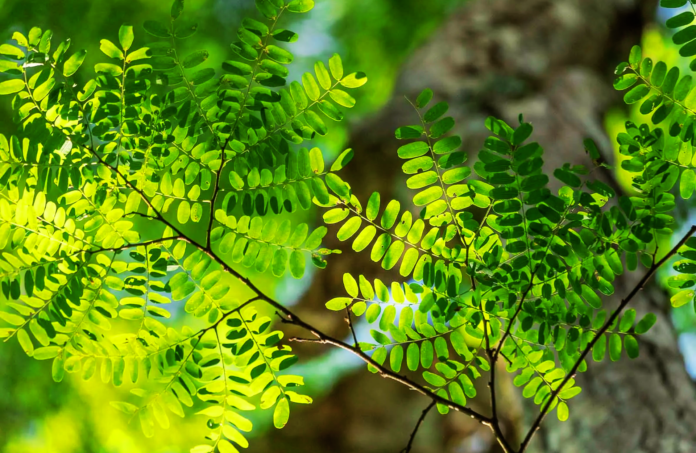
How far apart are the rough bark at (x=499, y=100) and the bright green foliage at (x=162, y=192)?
1208 millimetres

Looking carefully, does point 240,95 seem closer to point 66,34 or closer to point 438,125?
point 438,125

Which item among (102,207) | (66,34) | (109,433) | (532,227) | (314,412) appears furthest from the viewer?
(314,412)

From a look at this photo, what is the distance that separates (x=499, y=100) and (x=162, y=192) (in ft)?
7.46

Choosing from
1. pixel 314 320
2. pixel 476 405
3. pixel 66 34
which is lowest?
pixel 476 405

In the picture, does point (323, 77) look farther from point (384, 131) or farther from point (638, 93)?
point (384, 131)

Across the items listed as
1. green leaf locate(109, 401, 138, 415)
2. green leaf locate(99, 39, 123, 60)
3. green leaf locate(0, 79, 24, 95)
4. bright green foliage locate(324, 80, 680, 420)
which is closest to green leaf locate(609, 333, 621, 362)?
bright green foliage locate(324, 80, 680, 420)

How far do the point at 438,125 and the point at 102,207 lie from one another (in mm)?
523

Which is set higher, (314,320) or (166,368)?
(314,320)

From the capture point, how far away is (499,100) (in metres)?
Result: 2.79

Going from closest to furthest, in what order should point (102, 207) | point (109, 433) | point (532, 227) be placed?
1. point (532, 227)
2. point (102, 207)
3. point (109, 433)

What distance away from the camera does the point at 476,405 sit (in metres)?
3.02

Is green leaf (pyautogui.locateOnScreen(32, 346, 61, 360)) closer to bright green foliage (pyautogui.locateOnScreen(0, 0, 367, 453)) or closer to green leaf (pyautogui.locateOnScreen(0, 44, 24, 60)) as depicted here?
bright green foliage (pyautogui.locateOnScreen(0, 0, 367, 453))

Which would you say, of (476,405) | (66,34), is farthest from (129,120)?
(476,405)

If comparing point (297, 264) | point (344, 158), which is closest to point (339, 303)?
point (297, 264)
